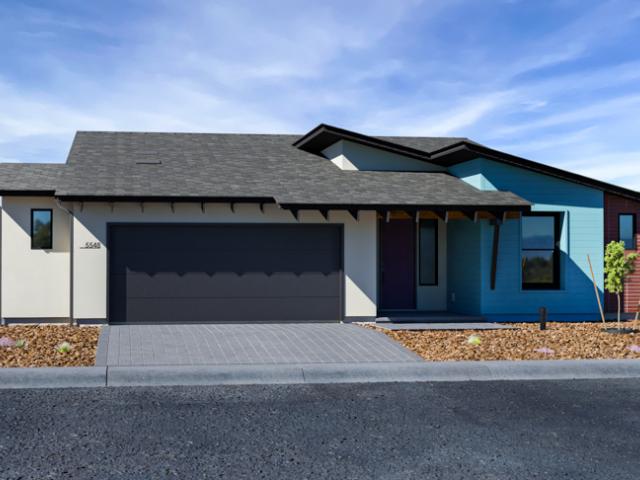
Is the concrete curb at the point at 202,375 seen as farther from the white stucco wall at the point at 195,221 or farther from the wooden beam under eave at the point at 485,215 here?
the wooden beam under eave at the point at 485,215

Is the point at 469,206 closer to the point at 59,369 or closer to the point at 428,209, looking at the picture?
the point at 428,209

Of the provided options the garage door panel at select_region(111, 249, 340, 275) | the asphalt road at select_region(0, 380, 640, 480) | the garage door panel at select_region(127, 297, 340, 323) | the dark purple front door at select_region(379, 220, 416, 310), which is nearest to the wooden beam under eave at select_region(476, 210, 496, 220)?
the dark purple front door at select_region(379, 220, 416, 310)

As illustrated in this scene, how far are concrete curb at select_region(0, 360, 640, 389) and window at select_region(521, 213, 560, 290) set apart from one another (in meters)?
6.31

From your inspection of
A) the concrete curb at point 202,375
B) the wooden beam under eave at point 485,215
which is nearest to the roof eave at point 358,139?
the wooden beam under eave at point 485,215

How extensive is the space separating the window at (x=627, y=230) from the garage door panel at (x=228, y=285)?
293 inches

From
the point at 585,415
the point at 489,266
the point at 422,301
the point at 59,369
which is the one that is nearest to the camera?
the point at 585,415

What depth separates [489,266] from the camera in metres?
17.2

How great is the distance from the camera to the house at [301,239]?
16.2m

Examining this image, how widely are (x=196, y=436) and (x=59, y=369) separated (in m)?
3.78

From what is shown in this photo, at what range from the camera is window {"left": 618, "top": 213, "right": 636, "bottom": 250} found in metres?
18.6

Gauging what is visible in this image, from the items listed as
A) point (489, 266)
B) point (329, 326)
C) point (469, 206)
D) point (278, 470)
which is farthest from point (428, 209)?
point (278, 470)

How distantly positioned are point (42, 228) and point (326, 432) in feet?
38.9

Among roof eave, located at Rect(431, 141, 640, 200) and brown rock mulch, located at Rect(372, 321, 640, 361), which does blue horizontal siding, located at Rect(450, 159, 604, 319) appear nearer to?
roof eave, located at Rect(431, 141, 640, 200)

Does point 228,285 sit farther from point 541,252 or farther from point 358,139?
point 541,252
